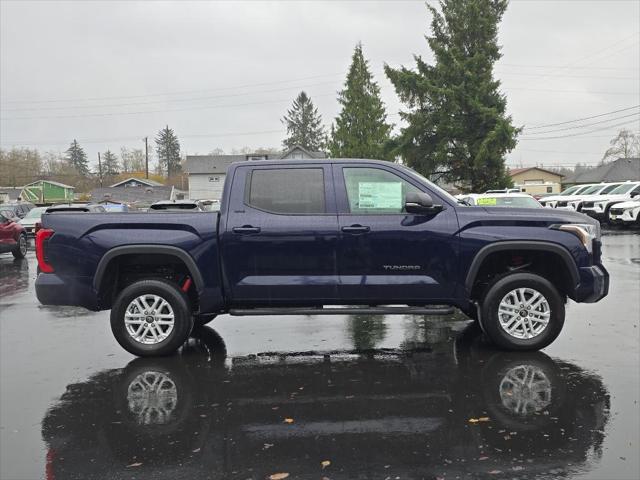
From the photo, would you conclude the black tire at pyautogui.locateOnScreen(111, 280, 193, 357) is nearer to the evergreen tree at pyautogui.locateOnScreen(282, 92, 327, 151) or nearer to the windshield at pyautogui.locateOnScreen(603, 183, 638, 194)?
Answer: the windshield at pyautogui.locateOnScreen(603, 183, 638, 194)

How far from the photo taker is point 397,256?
576 centimetres

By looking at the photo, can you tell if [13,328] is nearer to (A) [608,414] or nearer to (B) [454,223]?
(B) [454,223]

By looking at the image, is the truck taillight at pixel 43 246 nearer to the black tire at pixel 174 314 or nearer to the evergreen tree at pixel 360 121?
the black tire at pixel 174 314

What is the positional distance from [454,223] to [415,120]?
31.3 m

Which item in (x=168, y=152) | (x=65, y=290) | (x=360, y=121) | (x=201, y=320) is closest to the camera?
(x=65, y=290)

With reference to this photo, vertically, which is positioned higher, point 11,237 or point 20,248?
point 11,237

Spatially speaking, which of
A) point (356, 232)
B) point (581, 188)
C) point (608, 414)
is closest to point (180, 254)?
point (356, 232)

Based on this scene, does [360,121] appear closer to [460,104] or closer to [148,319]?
[460,104]

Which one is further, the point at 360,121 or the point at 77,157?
the point at 77,157

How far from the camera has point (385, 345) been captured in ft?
20.7

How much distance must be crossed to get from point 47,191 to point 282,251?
8977cm

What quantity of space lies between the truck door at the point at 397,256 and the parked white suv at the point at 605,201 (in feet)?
68.4

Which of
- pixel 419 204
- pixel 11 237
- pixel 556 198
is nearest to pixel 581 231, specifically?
pixel 419 204

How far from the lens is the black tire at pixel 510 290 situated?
5777mm
